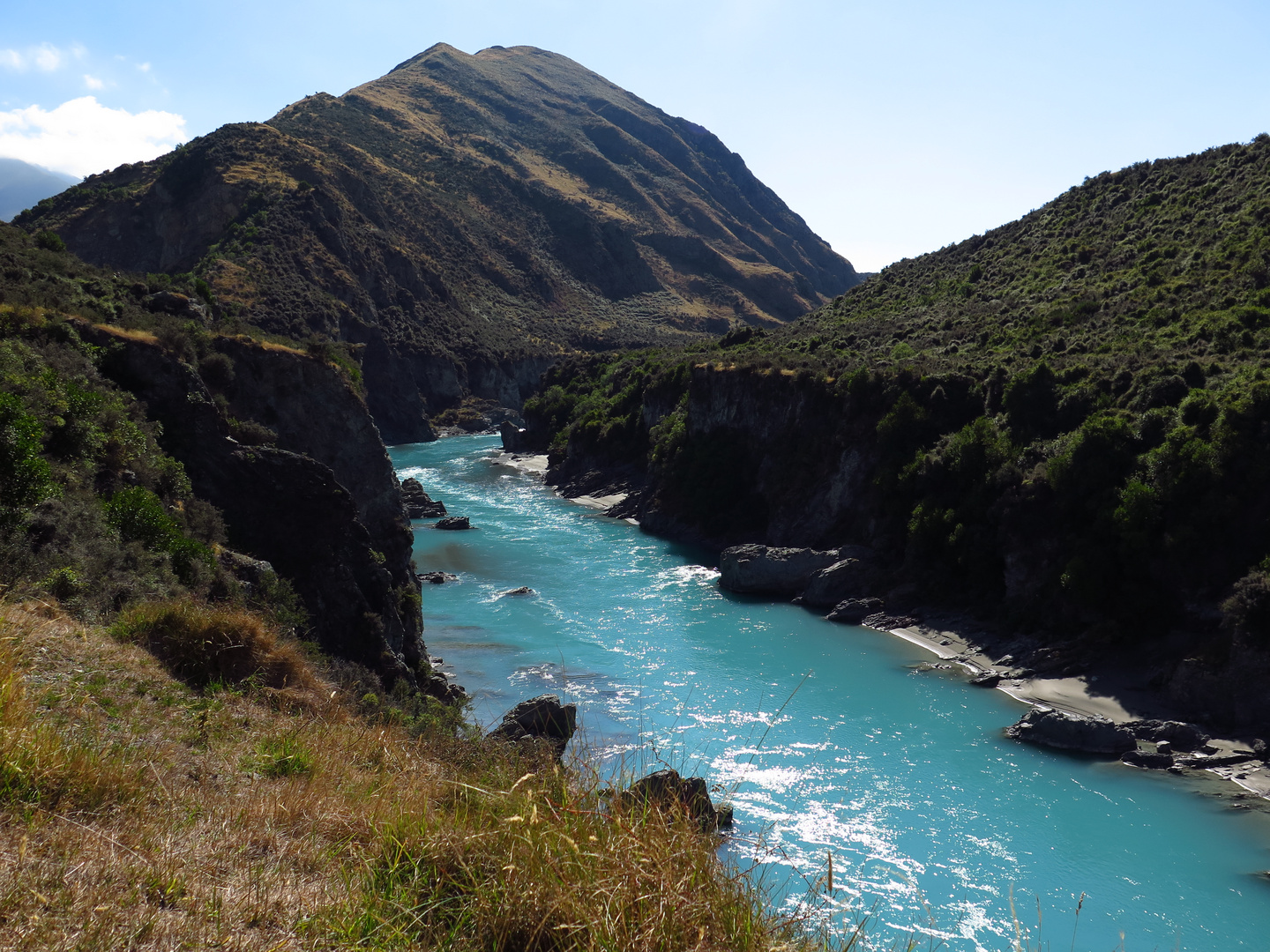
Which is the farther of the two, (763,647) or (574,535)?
(574,535)

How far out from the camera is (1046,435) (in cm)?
3209

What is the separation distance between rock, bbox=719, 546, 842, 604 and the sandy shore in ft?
26.4

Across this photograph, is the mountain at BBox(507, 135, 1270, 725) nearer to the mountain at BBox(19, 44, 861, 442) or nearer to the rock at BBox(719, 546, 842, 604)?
the rock at BBox(719, 546, 842, 604)

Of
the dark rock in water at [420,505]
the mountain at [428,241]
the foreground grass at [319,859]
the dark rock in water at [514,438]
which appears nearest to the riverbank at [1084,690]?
the foreground grass at [319,859]

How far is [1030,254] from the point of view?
53250 millimetres

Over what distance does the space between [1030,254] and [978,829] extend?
149 ft

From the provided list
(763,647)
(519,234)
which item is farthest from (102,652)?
(519,234)

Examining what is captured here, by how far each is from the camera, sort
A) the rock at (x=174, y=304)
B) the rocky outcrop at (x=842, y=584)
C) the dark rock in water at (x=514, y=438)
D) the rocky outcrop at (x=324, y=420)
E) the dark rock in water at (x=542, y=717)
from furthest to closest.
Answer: the dark rock in water at (x=514, y=438) → the rocky outcrop at (x=842, y=584) → the rocky outcrop at (x=324, y=420) → the rock at (x=174, y=304) → the dark rock in water at (x=542, y=717)

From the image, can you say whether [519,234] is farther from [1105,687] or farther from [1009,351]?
[1105,687]

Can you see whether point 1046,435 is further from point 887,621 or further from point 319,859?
point 319,859

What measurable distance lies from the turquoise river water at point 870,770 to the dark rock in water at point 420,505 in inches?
530

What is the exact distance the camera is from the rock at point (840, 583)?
112 feet

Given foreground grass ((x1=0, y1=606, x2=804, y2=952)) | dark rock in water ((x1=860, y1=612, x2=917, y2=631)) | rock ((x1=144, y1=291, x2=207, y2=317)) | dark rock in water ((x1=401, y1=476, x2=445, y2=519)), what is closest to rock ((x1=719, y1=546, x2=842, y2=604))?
dark rock in water ((x1=860, y1=612, x2=917, y2=631))

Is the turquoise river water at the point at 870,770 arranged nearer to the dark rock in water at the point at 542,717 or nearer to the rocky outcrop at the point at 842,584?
the dark rock in water at the point at 542,717
